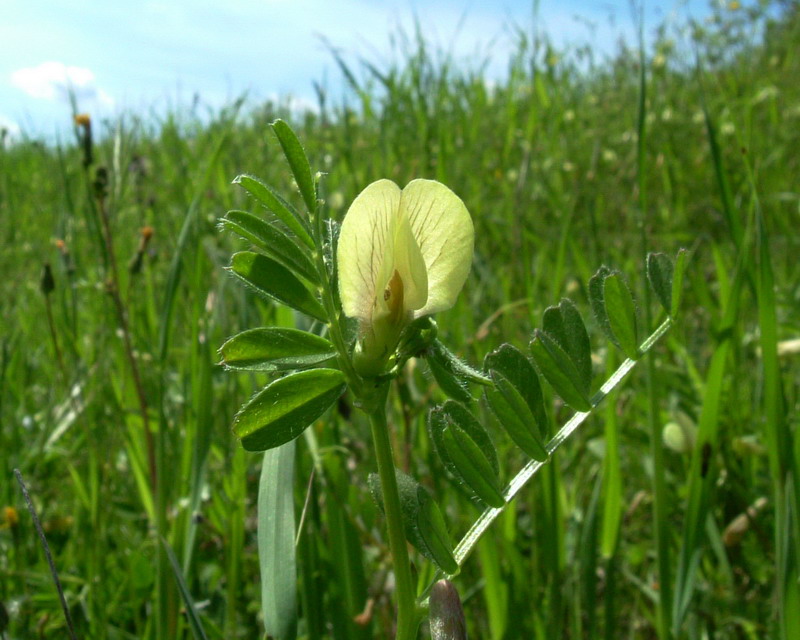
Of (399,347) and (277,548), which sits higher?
(399,347)

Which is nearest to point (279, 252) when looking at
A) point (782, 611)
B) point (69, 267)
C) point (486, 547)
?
point (486, 547)

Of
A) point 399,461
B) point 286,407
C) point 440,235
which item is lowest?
point 399,461

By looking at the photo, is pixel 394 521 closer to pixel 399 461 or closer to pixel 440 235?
pixel 440 235

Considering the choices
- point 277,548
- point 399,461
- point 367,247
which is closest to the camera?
point 367,247

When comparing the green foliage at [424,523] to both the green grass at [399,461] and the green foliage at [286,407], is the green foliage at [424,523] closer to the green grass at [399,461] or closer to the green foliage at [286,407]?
the green foliage at [286,407]

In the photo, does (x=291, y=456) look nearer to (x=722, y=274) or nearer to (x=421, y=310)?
(x=421, y=310)

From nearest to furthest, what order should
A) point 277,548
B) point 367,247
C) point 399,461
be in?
point 367,247, point 277,548, point 399,461

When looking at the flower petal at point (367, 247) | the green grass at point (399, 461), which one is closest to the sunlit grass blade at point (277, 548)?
the green grass at point (399, 461)

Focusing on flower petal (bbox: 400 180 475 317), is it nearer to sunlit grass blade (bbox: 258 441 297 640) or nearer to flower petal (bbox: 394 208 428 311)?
flower petal (bbox: 394 208 428 311)

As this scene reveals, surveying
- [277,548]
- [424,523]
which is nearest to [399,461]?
[277,548]
